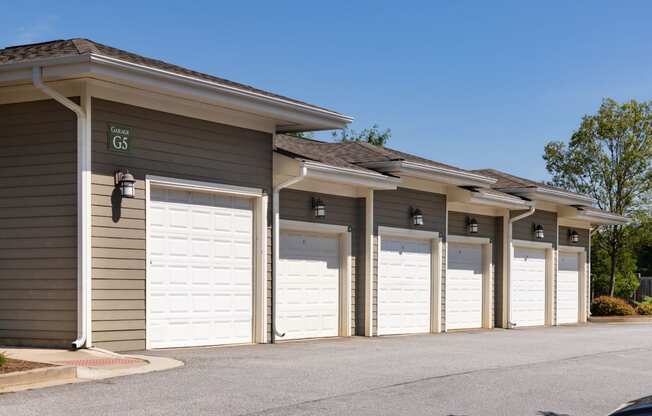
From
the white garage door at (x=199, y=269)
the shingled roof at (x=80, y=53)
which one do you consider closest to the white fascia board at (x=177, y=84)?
the shingled roof at (x=80, y=53)

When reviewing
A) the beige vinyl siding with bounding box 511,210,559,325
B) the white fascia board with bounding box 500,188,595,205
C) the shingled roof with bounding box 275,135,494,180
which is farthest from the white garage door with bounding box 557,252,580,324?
the shingled roof with bounding box 275,135,494,180

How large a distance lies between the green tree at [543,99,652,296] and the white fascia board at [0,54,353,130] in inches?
851

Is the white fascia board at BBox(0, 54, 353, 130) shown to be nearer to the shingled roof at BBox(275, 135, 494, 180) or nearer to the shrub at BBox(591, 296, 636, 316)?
the shingled roof at BBox(275, 135, 494, 180)

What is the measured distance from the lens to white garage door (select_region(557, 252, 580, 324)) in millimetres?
27516

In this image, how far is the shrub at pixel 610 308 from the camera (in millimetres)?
30250

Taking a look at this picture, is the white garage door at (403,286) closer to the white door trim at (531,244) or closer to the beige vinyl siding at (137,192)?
the white door trim at (531,244)

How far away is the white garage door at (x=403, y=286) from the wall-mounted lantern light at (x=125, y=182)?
24.6ft

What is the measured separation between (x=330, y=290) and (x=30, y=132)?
293 inches

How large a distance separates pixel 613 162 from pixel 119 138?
2662cm

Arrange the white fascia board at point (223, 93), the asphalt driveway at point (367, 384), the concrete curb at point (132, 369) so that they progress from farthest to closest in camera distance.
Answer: the white fascia board at point (223, 93) < the concrete curb at point (132, 369) < the asphalt driveway at point (367, 384)

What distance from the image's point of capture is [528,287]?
25.6 m

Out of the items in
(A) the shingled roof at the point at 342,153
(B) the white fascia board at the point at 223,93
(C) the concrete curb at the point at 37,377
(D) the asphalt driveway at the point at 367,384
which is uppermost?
(B) the white fascia board at the point at 223,93

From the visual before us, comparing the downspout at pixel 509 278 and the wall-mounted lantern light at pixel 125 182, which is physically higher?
the wall-mounted lantern light at pixel 125 182

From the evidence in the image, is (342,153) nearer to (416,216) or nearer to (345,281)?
(416,216)
